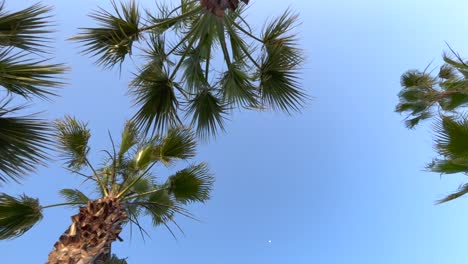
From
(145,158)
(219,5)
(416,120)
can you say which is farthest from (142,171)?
(416,120)

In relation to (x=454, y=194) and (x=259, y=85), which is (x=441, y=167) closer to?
(x=454, y=194)

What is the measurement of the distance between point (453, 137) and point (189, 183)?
495 cm

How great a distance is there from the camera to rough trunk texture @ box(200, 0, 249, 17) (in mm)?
6238

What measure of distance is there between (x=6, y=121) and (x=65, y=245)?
2.76 m

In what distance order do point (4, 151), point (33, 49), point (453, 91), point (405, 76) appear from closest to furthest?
point (4, 151) < point (33, 49) < point (453, 91) < point (405, 76)

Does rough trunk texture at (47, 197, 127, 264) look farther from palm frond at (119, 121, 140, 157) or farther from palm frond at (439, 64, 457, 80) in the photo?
palm frond at (439, 64, 457, 80)

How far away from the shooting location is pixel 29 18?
11.6ft

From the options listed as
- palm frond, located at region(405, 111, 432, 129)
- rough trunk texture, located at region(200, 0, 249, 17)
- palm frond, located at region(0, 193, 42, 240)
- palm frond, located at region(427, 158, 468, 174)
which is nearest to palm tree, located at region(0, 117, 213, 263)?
palm frond, located at region(0, 193, 42, 240)

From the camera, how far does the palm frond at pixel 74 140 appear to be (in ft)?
24.6

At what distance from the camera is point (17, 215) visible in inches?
244

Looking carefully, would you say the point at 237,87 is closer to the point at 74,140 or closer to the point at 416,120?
the point at 74,140

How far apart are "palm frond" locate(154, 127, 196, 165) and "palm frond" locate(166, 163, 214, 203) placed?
1.07ft

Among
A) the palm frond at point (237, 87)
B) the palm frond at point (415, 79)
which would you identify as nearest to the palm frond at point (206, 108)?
the palm frond at point (237, 87)

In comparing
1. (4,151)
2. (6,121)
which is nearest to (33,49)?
(6,121)
